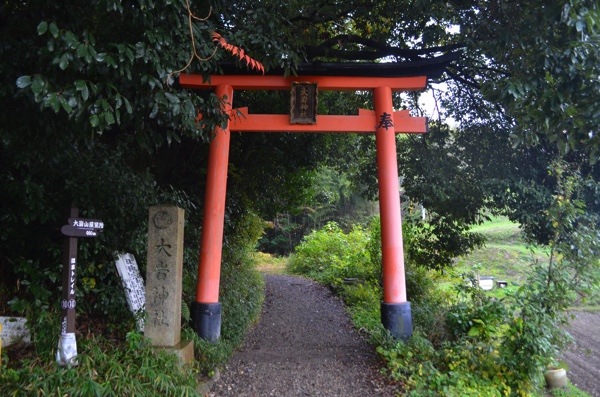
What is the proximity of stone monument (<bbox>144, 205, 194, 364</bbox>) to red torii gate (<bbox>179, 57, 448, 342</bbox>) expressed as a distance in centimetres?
96

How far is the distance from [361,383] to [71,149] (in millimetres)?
3992

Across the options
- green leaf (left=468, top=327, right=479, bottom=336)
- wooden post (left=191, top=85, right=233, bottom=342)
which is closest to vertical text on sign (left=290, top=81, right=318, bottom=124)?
wooden post (left=191, top=85, right=233, bottom=342)

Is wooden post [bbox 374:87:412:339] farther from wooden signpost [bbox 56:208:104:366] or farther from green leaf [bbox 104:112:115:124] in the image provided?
green leaf [bbox 104:112:115:124]

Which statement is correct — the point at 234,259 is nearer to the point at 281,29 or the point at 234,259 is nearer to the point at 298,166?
the point at 298,166

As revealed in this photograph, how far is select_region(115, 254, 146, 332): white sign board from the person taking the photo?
217 inches

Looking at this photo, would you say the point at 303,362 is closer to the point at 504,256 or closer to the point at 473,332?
the point at 473,332

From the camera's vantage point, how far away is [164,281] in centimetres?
509

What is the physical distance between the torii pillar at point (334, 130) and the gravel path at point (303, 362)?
0.66 metres

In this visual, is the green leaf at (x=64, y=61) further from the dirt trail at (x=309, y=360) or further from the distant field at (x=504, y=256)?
the distant field at (x=504, y=256)

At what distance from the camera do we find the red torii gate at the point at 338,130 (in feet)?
20.1

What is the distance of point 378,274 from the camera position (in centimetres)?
1181

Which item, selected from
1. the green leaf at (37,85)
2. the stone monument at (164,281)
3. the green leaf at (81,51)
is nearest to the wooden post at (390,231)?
the stone monument at (164,281)

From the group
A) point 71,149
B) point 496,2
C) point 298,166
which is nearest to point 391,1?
point 496,2

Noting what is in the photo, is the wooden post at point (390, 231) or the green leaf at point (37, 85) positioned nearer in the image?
the green leaf at point (37, 85)
